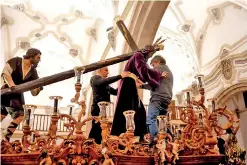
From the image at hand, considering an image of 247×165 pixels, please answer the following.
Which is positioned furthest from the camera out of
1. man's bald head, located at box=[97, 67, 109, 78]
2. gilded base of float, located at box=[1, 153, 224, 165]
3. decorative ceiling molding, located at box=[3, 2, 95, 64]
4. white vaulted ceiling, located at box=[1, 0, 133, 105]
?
decorative ceiling molding, located at box=[3, 2, 95, 64]

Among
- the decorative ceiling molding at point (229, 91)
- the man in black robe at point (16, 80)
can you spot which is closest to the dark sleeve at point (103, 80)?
the man in black robe at point (16, 80)

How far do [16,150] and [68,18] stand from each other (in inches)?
388

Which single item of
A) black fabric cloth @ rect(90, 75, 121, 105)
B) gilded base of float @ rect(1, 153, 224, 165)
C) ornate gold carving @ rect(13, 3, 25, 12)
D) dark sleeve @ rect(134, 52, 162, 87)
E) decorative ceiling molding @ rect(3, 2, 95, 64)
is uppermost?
ornate gold carving @ rect(13, 3, 25, 12)

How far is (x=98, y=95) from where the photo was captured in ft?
13.3

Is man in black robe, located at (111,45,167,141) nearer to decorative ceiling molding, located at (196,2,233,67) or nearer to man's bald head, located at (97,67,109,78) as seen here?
man's bald head, located at (97,67,109,78)

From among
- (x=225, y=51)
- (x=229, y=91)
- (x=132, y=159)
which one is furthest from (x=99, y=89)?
(x=225, y=51)

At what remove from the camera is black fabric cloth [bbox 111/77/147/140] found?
3.47m

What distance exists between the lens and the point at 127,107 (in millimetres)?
3496

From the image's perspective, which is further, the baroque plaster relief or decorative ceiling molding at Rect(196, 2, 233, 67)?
decorative ceiling molding at Rect(196, 2, 233, 67)

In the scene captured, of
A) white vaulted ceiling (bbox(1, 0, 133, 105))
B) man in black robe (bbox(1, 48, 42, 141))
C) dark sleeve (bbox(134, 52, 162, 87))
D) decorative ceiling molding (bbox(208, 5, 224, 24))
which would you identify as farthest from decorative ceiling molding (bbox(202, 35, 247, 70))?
man in black robe (bbox(1, 48, 42, 141))

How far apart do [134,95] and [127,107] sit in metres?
0.16

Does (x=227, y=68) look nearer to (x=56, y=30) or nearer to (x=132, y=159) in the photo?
(x=56, y=30)

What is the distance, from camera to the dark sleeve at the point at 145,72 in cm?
372

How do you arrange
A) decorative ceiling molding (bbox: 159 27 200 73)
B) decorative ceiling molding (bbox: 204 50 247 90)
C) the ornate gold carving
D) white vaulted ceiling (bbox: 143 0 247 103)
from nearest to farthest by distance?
decorative ceiling molding (bbox: 204 50 247 90), white vaulted ceiling (bbox: 143 0 247 103), decorative ceiling molding (bbox: 159 27 200 73), the ornate gold carving
